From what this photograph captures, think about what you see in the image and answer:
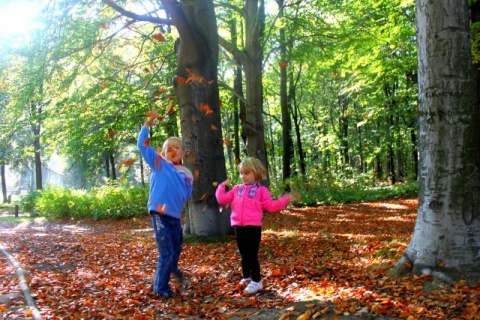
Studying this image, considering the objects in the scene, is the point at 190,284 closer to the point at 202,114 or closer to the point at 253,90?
the point at 202,114

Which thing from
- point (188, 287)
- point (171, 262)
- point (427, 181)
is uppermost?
point (427, 181)

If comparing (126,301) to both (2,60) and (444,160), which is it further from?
(2,60)

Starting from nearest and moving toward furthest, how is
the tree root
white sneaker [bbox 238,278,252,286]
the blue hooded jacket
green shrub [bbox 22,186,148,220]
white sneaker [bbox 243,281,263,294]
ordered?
the tree root, the blue hooded jacket, white sneaker [bbox 243,281,263,294], white sneaker [bbox 238,278,252,286], green shrub [bbox 22,186,148,220]

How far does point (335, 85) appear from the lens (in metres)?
32.5

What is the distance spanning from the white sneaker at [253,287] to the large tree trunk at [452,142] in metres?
1.84

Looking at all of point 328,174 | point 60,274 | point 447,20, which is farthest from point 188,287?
point 328,174

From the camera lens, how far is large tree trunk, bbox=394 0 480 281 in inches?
170

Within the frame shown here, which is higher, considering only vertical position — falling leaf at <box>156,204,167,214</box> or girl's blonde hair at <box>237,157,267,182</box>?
girl's blonde hair at <box>237,157,267,182</box>

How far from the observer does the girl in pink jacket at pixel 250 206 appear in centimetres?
482

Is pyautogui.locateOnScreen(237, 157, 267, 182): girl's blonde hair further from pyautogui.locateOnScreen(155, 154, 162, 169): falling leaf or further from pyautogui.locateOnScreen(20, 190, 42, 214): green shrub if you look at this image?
pyautogui.locateOnScreen(20, 190, 42, 214): green shrub

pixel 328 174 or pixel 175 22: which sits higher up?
pixel 175 22

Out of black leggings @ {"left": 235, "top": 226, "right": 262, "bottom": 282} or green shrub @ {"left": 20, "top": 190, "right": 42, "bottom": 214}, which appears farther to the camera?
green shrub @ {"left": 20, "top": 190, "right": 42, "bottom": 214}

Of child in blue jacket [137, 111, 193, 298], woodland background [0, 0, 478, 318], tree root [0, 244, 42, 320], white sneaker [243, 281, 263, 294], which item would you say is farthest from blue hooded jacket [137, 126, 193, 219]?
tree root [0, 244, 42, 320]

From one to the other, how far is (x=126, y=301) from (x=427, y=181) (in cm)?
364
